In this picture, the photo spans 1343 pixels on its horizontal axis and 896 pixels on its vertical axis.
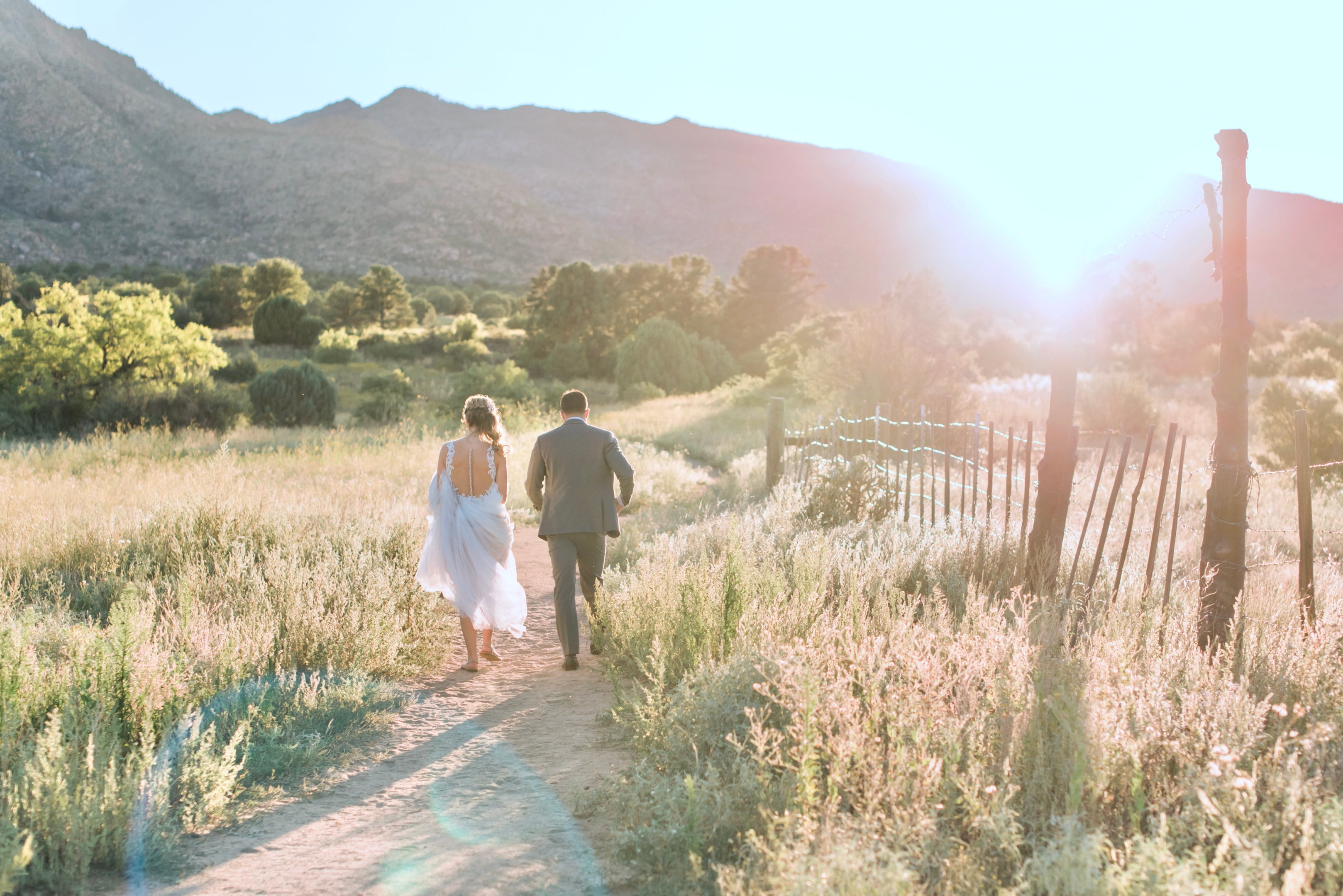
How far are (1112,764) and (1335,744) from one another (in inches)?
40.9

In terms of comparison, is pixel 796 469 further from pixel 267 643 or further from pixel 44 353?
pixel 44 353

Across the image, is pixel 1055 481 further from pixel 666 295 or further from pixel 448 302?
pixel 448 302

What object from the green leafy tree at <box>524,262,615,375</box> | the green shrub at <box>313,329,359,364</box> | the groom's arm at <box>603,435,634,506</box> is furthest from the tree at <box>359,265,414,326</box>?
the groom's arm at <box>603,435,634,506</box>

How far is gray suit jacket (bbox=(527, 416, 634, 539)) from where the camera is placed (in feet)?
19.4

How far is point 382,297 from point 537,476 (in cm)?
4921

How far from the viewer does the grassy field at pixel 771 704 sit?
2.80 metres

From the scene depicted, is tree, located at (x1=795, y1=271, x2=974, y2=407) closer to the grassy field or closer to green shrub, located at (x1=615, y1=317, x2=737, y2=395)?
green shrub, located at (x1=615, y1=317, x2=737, y2=395)

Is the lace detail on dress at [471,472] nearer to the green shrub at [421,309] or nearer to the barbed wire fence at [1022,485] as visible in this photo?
the barbed wire fence at [1022,485]

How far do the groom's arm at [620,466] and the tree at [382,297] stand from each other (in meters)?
48.4

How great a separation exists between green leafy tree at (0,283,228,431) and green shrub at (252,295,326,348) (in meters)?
22.0

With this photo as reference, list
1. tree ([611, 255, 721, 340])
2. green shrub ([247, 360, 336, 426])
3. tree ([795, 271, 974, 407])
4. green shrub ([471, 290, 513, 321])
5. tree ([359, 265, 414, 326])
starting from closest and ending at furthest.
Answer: green shrub ([247, 360, 336, 426])
tree ([795, 271, 974, 407])
tree ([611, 255, 721, 340])
tree ([359, 265, 414, 326])
green shrub ([471, 290, 513, 321])

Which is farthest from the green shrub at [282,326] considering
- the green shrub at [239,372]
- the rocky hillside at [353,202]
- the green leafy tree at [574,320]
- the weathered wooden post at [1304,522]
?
the weathered wooden post at [1304,522]

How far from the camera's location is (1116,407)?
20.6 meters

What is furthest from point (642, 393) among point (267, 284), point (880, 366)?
point (267, 284)
